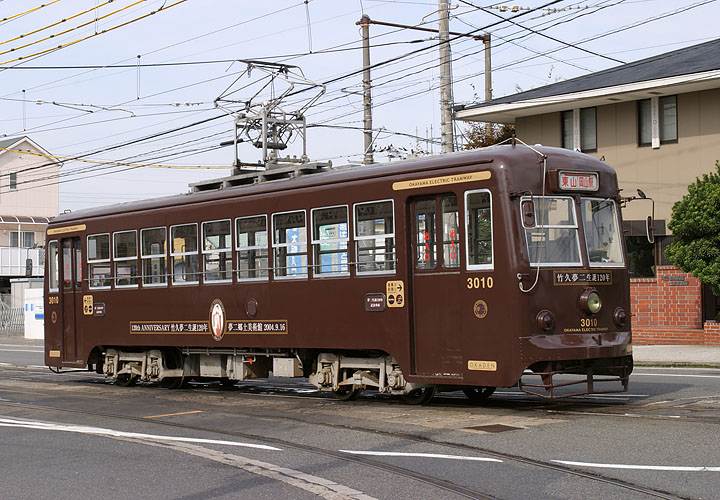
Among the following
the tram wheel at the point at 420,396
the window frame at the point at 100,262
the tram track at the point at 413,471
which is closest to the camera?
the tram track at the point at 413,471

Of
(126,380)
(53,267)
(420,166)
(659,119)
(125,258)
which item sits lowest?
(126,380)

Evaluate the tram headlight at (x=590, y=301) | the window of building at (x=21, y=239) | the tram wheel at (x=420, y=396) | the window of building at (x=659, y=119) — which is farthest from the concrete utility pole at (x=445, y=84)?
the window of building at (x=21, y=239)

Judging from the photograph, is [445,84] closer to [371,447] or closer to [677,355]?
[677,355]

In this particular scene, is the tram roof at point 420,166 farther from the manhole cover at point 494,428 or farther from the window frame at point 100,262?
the manhole cover at point 494,428

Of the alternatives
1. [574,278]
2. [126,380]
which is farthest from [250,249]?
[574,278]

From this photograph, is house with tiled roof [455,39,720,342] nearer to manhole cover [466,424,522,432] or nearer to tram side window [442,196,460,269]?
tram side window [442,196,460,269]

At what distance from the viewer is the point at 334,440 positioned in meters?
10.4

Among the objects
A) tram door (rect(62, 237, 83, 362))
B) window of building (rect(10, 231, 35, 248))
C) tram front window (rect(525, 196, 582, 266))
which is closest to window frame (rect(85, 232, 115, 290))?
tram door (rect(62, 237, 83, 362))

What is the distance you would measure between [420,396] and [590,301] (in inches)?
108

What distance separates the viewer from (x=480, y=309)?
39.2 ft

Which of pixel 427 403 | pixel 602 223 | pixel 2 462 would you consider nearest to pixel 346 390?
pixel 427 403

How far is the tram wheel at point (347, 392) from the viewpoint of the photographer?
1415 centimetres

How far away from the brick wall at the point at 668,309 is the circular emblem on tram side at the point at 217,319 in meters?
11.4

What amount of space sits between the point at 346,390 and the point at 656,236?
1551 cm
